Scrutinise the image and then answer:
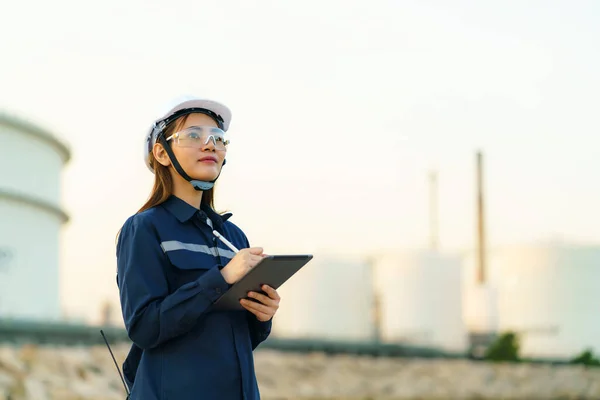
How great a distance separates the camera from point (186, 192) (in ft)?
7.85

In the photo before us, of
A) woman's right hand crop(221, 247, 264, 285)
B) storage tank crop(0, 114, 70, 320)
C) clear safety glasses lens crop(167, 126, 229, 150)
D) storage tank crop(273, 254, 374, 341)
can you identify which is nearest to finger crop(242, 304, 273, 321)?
woman's right hand crop(221, 247, 264, 285)

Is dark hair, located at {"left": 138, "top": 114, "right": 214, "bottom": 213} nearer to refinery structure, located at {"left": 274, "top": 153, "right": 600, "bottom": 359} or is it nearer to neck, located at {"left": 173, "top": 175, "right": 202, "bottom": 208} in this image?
neck, located at {"left": 173, "top": 175, "right": 202, "bottom": 208}

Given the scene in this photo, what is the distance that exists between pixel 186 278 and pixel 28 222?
56.0 feet

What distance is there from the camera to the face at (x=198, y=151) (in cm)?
236

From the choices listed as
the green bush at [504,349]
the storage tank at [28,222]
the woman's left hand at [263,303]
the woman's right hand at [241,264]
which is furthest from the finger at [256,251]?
the green bush at [504,349]

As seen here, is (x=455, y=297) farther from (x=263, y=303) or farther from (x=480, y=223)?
(x=263, y=303)

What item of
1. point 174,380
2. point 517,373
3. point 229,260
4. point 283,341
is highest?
point 229,260

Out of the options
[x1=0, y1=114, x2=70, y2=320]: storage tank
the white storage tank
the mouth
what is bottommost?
the white storage tank

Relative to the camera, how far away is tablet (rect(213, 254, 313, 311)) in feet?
6.90

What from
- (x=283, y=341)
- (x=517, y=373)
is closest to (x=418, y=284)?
(x=517, y=373)

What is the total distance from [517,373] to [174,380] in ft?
67.4

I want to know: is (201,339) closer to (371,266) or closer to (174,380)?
(174,380)

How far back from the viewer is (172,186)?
2.41m

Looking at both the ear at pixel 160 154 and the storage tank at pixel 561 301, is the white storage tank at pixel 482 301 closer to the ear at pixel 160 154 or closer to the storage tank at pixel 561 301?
the storage tank at pixel 561 301
